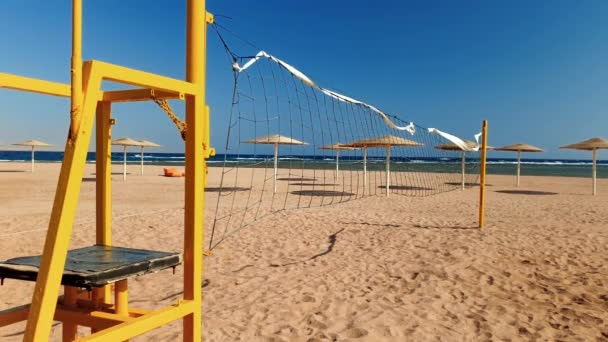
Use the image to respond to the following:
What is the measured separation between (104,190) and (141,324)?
28.8 inches

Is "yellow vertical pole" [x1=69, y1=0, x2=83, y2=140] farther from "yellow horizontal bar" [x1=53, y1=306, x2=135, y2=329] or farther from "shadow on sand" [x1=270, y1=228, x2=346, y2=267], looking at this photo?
"shadow on sand" [x1=270, y1=228, x2=346, y2=267]

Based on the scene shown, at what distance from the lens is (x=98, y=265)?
1740 mm

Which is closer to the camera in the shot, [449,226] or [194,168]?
[194,168]

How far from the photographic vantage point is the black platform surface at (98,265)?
1.60 m

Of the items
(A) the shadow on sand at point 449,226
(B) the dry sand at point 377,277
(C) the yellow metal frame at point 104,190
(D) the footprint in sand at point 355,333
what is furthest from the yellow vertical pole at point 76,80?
(A) the shadow on sand at point 449,226

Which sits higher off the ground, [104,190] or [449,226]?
[104,190]

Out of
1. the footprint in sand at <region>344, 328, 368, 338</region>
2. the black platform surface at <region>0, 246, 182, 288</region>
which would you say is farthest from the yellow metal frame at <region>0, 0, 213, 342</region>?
the footprint in sand at <region>344, 328, 368, 338</region>

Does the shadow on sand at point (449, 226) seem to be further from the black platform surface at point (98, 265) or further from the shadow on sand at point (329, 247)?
the black platform surface at point (98, 265)

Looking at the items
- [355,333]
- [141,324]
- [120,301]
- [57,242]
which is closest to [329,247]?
[355,333]

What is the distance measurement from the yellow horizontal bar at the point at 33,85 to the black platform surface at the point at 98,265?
721 millimetres

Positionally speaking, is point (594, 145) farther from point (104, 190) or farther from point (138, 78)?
point (138, 78)

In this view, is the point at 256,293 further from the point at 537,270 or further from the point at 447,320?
the point at 537,270

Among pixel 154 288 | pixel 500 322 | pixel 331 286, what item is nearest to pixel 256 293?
pixel 331 286

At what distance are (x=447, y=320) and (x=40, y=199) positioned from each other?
1093cm
